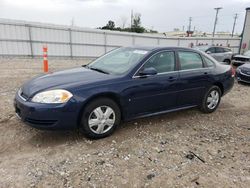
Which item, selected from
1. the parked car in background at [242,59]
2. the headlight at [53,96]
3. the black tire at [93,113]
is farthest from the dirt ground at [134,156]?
the parked car in background at [242,59]

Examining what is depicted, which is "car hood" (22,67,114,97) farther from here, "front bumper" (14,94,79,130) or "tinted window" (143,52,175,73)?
"tinted window" (143,52,175,73)

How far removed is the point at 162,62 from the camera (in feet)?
13.6

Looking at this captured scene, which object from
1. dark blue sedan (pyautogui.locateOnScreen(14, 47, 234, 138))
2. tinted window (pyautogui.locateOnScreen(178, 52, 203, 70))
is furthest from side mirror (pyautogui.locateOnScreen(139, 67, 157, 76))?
tinted window (pyautogui.locateOnScreen(178, 52, 203, 70))

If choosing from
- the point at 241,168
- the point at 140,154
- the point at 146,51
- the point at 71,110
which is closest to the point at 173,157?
the point at 140,154

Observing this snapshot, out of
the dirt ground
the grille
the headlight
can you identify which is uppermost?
the headlight

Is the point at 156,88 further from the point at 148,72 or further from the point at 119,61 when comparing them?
the point at 119,61

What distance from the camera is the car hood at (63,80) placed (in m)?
3.31

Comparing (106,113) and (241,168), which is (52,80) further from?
(241,168)

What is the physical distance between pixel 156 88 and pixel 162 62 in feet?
1.85

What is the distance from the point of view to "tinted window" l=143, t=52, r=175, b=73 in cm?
397

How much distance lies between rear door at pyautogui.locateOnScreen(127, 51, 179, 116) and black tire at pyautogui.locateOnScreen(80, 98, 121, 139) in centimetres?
29

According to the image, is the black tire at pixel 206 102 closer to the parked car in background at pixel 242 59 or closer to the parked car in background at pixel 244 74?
the parked car in background at pixel 244 74

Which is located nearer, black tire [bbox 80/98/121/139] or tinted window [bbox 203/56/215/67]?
black tire [bbox 80/98/121/139]

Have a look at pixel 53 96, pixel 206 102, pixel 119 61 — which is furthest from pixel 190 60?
pixel 53 96
